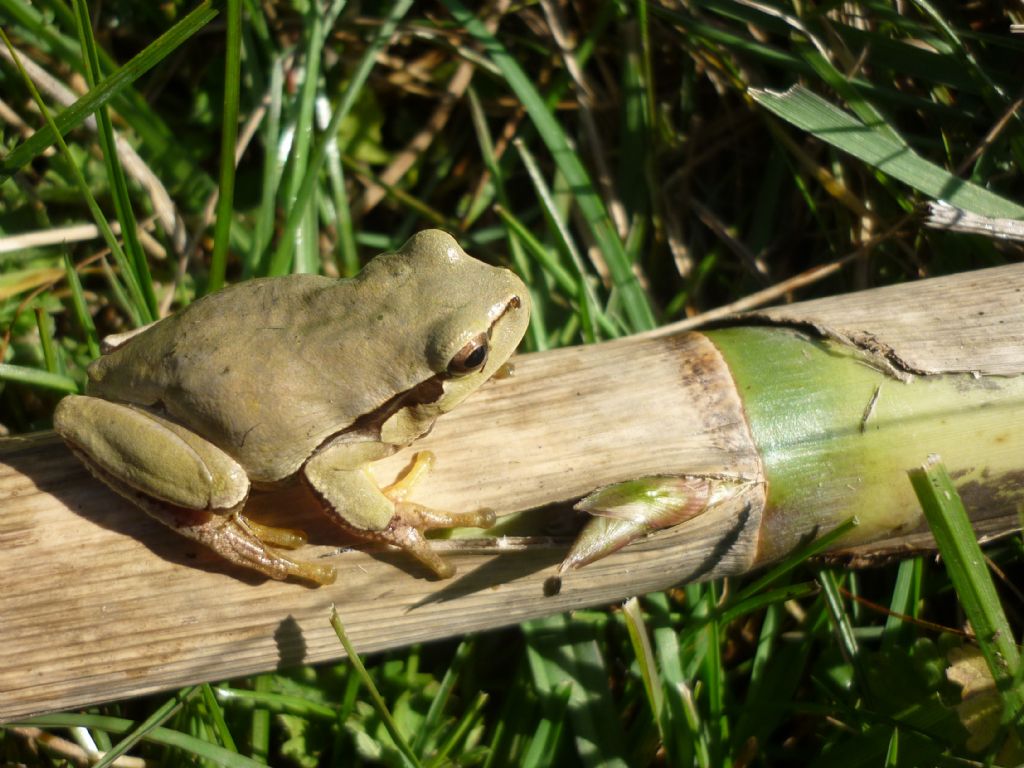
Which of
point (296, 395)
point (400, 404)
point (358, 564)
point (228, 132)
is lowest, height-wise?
point (358, 564)

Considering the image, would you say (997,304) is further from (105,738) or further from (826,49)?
(105,738)

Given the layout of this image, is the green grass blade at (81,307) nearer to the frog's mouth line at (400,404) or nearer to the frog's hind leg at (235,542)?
the frog's hind leg at (235,542)

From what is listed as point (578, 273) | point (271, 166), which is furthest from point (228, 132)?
point (578, 273)

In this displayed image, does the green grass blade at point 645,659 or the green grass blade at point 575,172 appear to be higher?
the green grass blade at point 575,172

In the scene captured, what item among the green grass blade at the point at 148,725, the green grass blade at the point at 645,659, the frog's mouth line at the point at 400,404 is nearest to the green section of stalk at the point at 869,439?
the green grass blade at the point at 645,659

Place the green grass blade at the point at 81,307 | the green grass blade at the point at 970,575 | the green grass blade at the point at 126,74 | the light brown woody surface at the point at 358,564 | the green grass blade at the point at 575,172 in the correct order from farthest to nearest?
the green grass blade at the point at 575,172 → the green grass blade at the point at 81,307 → the green grass blade at the point at 126,74 → the light brown woody surface at the point at 358,564 → the green grass blade at the point at 970,575

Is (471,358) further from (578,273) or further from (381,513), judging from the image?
(578,273)

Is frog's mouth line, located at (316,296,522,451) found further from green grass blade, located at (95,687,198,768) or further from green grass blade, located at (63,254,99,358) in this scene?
green grass blade, located at (63,254,99,358)

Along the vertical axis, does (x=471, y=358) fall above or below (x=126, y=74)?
below
